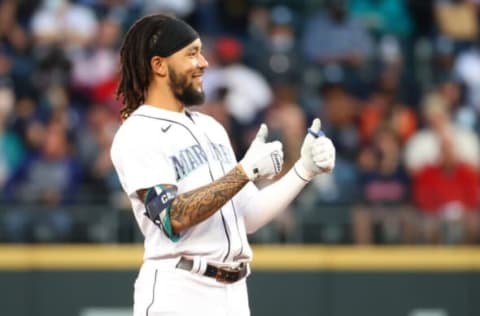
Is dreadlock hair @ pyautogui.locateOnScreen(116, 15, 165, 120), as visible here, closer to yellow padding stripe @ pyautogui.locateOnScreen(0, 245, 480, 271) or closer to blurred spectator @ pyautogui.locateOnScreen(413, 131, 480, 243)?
yellow padding stripe @ pyautogui.locateOnScreen(0, 245, 480, 271)

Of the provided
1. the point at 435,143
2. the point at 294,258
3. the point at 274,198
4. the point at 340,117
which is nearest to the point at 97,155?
A: the point at 294,258

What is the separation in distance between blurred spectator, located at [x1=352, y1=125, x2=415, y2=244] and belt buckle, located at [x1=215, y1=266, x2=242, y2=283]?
14.7ft

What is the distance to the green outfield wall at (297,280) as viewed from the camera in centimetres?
902

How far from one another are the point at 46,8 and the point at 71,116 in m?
1.71

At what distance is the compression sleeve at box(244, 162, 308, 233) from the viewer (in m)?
4.86

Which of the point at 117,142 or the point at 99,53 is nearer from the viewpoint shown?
the point at 117,142

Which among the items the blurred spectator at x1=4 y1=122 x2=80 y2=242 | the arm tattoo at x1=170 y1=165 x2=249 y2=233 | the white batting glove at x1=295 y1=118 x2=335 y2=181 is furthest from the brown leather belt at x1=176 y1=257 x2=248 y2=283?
the blurred spectator at x1=4 y1=122 x2=80 y2=242

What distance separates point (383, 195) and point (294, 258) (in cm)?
133

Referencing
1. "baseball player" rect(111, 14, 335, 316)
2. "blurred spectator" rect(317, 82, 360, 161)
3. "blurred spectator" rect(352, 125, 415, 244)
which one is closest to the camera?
"baseball player" rect(111, 14, 335, 316)

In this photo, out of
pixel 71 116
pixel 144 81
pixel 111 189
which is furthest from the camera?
pixel 71 116

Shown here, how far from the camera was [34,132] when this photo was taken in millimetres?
10680

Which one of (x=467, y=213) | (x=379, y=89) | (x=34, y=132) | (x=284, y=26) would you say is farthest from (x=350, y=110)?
(x=34, y=132)

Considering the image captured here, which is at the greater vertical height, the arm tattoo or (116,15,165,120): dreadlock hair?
(116,15,165,120): dreadlock hair

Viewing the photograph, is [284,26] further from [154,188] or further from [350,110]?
[154,188]
